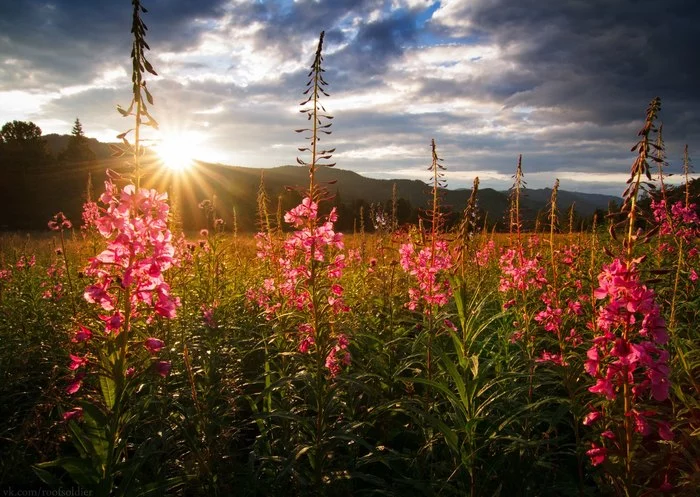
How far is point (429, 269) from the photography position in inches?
158

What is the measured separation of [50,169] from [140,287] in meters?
74.6

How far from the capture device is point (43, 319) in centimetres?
534

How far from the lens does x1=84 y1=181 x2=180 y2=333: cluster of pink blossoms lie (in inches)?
90.4

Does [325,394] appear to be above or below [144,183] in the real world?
below

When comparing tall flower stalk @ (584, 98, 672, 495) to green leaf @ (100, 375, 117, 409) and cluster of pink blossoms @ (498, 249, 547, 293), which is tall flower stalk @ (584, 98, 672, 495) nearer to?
cluster of pink blossoms @ (498, 249, 547, 293)

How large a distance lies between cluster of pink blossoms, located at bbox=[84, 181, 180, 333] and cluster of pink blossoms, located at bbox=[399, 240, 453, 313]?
2337 mm

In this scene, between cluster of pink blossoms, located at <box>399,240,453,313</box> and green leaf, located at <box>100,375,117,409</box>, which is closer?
green leaf, located at <box>100,375,117,409</box>

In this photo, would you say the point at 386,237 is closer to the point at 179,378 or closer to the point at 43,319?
the point at 179,378

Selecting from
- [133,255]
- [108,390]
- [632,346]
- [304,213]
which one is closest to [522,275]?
[632,346]

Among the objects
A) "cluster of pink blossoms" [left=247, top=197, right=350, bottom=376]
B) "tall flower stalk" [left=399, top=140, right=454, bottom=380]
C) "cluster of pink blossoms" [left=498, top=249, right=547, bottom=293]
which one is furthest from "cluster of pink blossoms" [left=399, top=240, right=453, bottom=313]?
"cluster of pink blossoms" [left=247, top=197, right=350, bottom=376]

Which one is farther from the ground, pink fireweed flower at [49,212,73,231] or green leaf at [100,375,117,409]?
pink fireweed flower at [49,212,73,231]

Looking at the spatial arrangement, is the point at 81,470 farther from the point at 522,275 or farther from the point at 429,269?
the point at 522,275

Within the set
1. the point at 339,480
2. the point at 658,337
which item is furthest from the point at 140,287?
the point at 658,337

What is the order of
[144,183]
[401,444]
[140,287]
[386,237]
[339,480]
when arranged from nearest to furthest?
[140,287] → [339,480] → [144,183] → [401,444] → [386,237]
